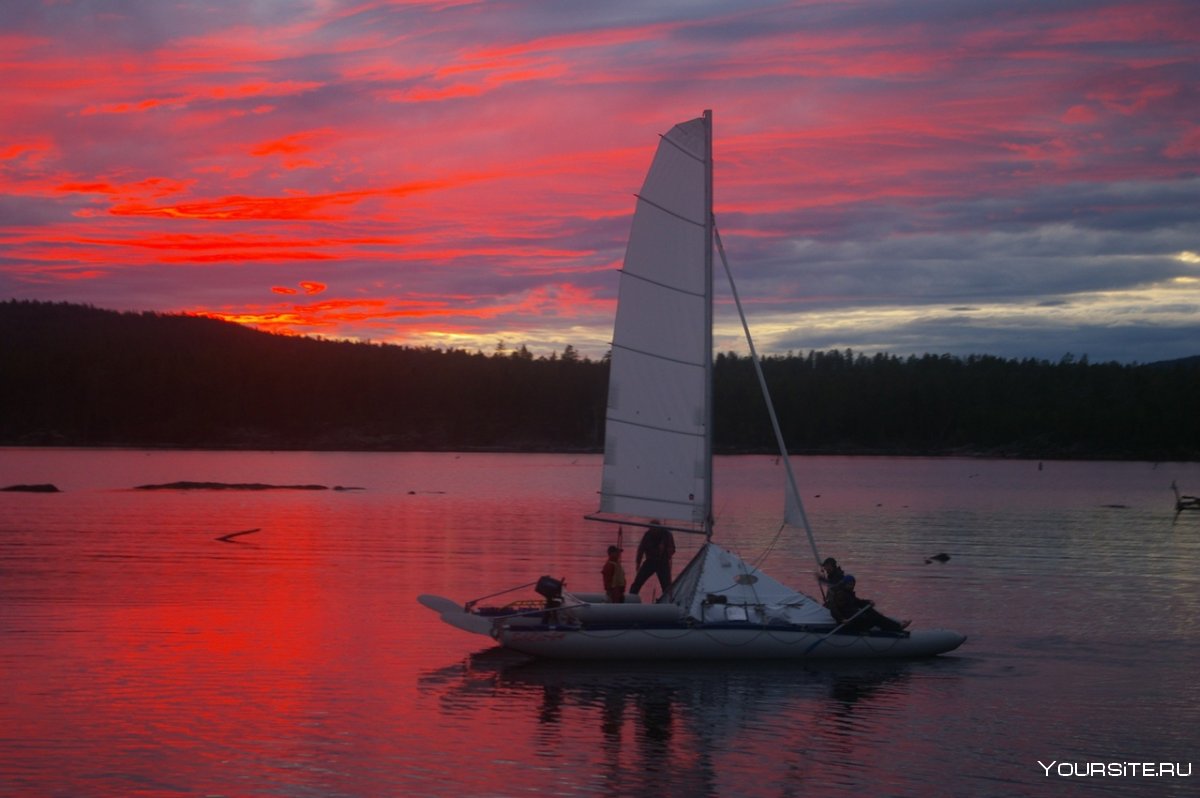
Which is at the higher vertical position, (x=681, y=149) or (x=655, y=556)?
(x=681, y=149)

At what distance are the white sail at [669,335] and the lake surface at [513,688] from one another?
3.60m

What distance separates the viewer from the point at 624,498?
86.5ft

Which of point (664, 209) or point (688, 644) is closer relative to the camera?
point (688, 644)

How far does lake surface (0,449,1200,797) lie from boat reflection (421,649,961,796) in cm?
7

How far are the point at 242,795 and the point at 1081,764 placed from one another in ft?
39.6

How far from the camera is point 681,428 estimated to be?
2628 cm

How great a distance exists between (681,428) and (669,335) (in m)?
1.89

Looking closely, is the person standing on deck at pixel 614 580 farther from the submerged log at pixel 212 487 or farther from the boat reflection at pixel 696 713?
the submerged log at pixel 212 487

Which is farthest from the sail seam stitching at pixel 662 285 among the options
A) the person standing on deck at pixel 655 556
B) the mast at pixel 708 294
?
the person standing on deck at pixel 655 556

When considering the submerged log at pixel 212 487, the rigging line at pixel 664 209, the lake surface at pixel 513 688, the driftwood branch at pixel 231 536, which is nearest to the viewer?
the lake surface at pixel 513 688

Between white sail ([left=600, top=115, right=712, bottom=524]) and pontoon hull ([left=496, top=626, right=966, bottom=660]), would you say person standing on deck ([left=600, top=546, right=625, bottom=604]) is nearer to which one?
white sail ([left=600, top=115, right=712, bottom=524])

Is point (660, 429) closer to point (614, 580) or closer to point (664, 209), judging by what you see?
point (614, 580)

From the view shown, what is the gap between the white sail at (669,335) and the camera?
26.1 metres

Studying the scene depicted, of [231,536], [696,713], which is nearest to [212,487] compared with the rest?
[231,536]
